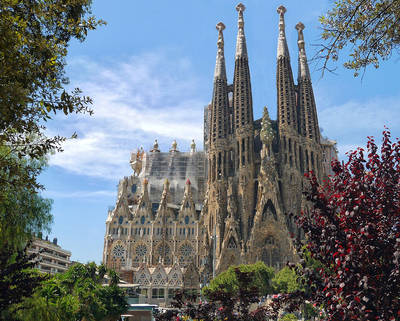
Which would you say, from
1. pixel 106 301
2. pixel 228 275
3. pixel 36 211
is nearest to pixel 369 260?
pixel 36 211

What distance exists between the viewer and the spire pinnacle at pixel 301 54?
65688 mm

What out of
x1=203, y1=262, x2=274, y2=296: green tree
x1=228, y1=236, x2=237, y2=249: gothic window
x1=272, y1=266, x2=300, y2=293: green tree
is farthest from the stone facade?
x1=272, y1=266, x2=300, y2=293: green tree

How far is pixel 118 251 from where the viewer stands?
205 feet

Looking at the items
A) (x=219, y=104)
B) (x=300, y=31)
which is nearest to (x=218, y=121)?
(x=219, y=104)

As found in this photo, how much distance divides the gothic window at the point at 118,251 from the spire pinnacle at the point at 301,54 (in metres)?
42.0

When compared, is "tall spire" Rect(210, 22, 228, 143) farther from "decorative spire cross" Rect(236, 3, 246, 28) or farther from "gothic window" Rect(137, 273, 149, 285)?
"gothic window" Rect(137, 273, 149, 285)

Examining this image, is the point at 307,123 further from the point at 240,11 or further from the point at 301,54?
the point at 240,11

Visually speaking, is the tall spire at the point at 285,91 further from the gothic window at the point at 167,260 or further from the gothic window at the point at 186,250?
the gothic window at the point at 167,260

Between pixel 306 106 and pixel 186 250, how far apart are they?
101 ft

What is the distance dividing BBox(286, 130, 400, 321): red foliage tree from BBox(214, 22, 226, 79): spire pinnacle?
196 ft

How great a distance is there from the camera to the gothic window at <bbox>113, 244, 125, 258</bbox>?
62.1 metres

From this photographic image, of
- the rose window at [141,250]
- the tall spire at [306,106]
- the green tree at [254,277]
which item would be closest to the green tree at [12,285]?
the green tree at [254,277]

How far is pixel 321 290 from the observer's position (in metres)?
8.12

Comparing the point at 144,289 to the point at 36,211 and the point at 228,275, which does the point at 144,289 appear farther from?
the point at 36,211
